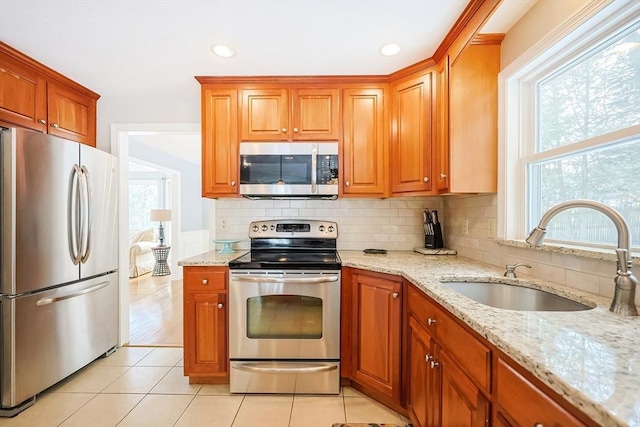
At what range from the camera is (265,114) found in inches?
92.1

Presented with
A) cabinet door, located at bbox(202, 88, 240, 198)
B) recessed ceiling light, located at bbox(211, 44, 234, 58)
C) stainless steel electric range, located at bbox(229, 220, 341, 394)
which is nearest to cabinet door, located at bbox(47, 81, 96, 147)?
cabinet door, located at bbox(202, 88, 240, 198)

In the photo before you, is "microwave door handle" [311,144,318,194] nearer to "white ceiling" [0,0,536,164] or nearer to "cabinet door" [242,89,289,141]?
"cabinet door" [242,89,289,141]

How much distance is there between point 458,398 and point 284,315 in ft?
3.88

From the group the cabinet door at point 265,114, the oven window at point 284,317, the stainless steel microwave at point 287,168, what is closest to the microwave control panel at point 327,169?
the stainless steel microwave at point 287,168

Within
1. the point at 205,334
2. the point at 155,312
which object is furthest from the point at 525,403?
the point at 155,312

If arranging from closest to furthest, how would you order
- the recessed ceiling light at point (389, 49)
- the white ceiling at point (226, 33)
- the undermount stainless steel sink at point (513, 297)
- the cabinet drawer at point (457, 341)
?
the cabinet drawer at point (457, 341) < the undermount stainless steel sink at point (513, 297) < the white ceiling at point (226, 33) < the recessed ceiling light at point (389, 49)

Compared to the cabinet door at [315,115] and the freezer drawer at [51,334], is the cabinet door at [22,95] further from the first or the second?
the cabinet door at [315,115]

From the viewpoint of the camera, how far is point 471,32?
63.7 inches

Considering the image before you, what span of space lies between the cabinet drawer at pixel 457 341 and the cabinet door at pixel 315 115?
1389mm

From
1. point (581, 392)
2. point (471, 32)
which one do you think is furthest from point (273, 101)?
point (581, 392)

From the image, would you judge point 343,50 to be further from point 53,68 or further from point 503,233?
point 53,68

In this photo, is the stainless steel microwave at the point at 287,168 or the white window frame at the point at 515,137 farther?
the stainless steel microwave at the point at 287,168

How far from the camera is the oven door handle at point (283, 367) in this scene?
1.98 metres

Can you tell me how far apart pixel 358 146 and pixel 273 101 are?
0.75 metres
